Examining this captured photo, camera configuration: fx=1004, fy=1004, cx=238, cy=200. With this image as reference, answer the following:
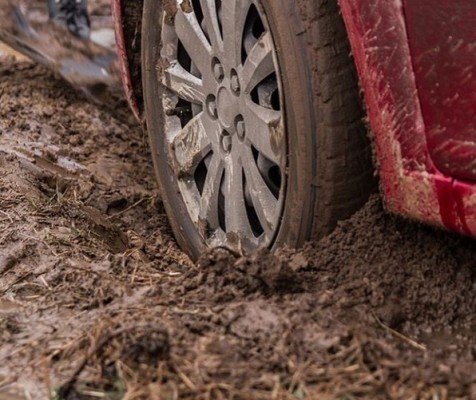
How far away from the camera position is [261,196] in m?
3.03

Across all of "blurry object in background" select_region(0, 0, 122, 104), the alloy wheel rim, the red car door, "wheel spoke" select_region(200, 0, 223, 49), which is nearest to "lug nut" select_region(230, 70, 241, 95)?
the alloy wheel rim

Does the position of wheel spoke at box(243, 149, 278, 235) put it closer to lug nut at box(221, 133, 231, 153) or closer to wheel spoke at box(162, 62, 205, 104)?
lug nut at box(221, 133, 231, 153)

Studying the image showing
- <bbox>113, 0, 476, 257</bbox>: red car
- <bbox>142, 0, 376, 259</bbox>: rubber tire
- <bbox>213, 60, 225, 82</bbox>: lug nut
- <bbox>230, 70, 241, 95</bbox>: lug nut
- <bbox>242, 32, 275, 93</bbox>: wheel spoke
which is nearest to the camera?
<bbox>113, 0, 476, 257</bbox>: red car

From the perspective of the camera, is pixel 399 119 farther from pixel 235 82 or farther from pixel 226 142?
pixel 226 142

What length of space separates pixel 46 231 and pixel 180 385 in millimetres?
1451

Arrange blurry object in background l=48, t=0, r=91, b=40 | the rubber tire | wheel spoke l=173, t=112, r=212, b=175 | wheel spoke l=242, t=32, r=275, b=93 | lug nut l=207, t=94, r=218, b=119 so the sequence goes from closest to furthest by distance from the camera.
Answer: the rubber tire → wheel spoke l=242, t=32, r=275, b=93 → lug nut l=207, t=94, r=218, b=119 → wheel spoke l=173, t=112, r=212, b=175 → blurry object in background l=48, t=0, r=91, b=40

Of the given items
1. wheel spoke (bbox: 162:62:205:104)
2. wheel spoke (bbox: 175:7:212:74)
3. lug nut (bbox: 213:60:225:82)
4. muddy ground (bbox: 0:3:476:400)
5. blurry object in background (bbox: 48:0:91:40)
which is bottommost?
muddy ground (bbox: 0:3:476:400)

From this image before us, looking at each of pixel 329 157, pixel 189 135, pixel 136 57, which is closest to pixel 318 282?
pixel 329 157

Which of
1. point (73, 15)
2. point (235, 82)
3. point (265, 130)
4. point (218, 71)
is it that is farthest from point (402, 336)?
point (73, 15)

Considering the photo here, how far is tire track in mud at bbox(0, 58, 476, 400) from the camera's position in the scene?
2.17m

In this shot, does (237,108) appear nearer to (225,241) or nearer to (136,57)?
(225,241)

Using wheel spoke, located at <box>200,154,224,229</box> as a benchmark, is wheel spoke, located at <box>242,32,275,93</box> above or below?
above

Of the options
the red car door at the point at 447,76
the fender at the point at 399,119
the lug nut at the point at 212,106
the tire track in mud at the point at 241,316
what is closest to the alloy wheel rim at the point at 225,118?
the lug nut at the point at 212,106

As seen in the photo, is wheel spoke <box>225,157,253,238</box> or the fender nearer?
the fender
